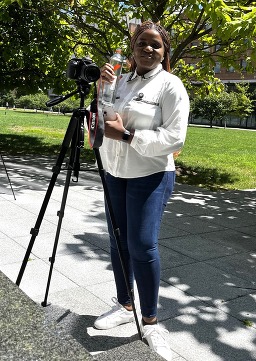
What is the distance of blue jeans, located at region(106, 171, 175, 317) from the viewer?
8.99 ft

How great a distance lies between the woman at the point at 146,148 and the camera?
2623mm

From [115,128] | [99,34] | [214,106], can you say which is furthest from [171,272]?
[214,106]

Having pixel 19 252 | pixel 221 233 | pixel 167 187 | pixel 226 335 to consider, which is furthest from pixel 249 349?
pixel 221 233

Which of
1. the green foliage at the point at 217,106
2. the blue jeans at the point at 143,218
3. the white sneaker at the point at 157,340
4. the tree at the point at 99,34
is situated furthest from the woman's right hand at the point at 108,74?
the green foliage at the point at 217,106

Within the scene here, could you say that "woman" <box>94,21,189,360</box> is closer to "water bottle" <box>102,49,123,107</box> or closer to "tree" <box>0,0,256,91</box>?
"water bottle" <box>102,49,123,107</box>

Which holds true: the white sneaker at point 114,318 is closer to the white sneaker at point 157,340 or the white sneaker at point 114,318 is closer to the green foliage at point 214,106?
the white sneaker at point 157,340

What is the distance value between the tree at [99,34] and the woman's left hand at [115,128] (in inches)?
142

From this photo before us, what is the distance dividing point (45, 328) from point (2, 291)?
362 mm

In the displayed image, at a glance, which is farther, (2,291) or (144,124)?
(144,124)

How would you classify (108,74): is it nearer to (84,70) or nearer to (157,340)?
(84,70)

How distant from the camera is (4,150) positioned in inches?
628

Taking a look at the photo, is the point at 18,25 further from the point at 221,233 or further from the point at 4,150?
the point at 221,233

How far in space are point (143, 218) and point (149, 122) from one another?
60 cm

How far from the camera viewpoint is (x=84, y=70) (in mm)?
2670
